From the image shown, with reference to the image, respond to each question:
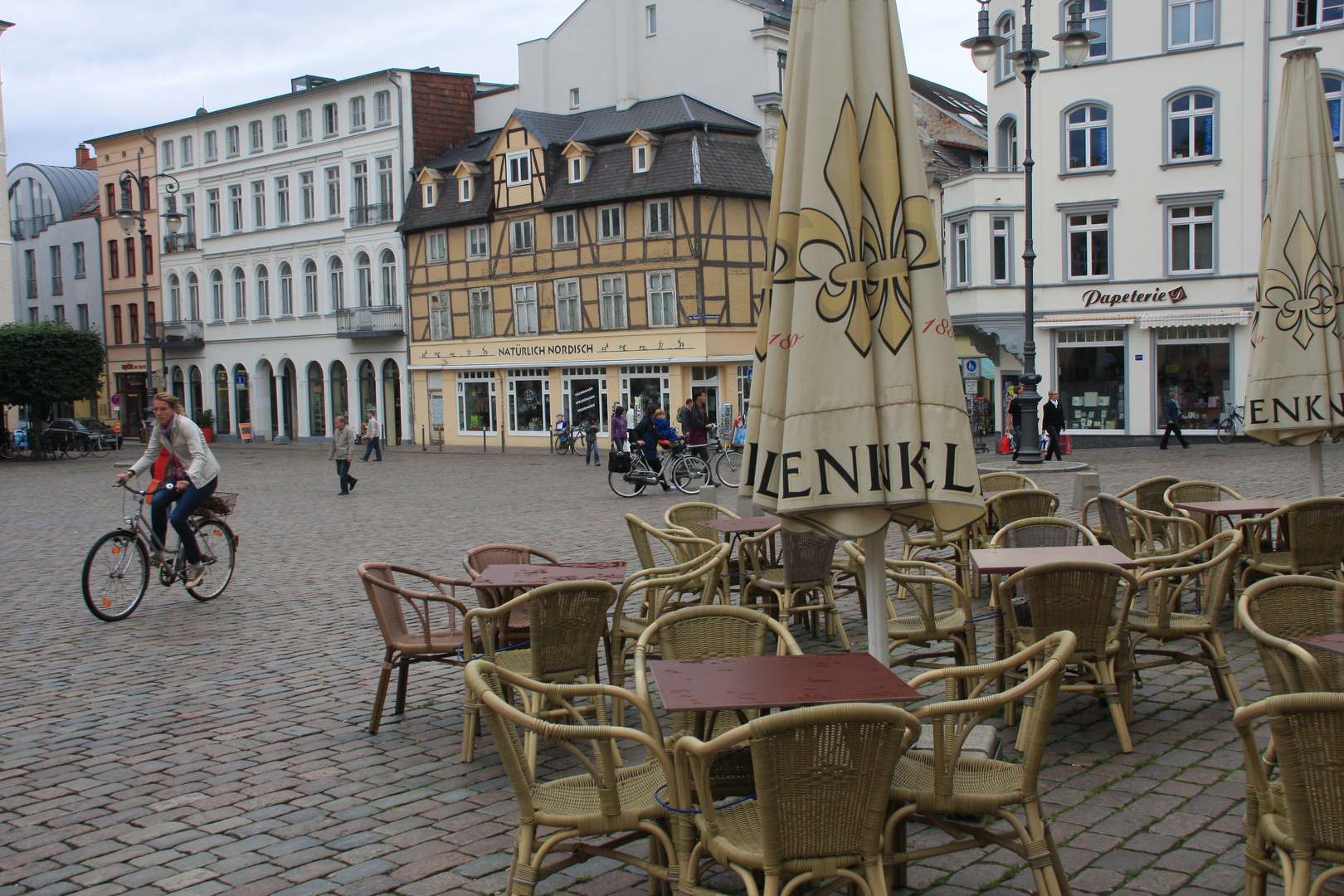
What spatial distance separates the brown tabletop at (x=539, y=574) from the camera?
19.3ft

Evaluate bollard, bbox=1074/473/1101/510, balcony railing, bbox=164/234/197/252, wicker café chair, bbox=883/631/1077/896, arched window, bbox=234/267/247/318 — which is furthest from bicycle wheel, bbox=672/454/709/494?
balcony railing, bbox=164/234/197/252

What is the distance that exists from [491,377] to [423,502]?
23771mm

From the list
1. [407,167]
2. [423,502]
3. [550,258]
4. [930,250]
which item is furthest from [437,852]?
[407,167]

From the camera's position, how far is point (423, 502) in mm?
19984

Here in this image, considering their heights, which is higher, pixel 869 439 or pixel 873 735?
pixel 869 439

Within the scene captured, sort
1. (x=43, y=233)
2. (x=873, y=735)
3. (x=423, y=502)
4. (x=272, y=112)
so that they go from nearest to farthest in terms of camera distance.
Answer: (x=873, y=735) < (x=423, y=502) < (x=272, y=112) < (x=43, y=233)

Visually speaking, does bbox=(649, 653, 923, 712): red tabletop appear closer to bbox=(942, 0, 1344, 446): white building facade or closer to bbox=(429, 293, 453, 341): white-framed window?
bbox=(942, 0, 1344, 446): white building facade

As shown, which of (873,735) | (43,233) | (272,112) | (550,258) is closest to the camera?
(873,735)

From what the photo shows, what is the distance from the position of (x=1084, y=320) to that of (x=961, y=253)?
417 centimetres

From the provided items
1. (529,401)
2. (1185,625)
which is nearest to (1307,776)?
(1185,625)

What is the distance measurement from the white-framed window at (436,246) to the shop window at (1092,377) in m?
22.8

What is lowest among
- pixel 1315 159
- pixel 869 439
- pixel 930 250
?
pixel 869 439

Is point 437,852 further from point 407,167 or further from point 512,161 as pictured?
point 407,167

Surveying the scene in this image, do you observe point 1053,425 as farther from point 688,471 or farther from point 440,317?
point 440,317
